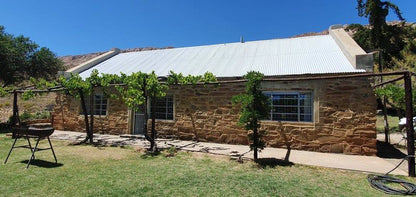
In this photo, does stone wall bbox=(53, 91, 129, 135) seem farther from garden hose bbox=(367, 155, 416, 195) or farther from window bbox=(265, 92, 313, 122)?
garden hose bbox=(367, 155, 416, 195)

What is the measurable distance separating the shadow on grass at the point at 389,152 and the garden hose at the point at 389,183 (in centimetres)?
277

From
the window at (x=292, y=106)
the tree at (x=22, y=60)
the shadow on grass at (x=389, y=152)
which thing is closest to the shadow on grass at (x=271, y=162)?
the window at (x=292, y=106)

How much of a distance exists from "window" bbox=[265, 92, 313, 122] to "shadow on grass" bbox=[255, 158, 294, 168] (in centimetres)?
215

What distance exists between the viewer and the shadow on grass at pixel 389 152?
706 cm

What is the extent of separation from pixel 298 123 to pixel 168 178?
16.8ft

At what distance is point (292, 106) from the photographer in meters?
7.96

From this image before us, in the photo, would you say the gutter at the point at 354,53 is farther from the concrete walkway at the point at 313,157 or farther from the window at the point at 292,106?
the concrete walkway at the point at 313,157

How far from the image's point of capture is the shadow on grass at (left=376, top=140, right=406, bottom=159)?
7065 mm

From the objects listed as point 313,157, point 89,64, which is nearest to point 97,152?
point 313,157

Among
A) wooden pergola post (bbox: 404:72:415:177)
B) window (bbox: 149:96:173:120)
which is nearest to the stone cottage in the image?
window (bbox: 149:96:173:120)

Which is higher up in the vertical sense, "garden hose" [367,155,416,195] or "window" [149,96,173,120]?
"window" [149,96,173,120]

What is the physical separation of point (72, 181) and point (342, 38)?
11054mm

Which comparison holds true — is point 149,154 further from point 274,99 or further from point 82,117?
point 82,117

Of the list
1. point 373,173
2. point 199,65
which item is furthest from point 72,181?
point 199,65
